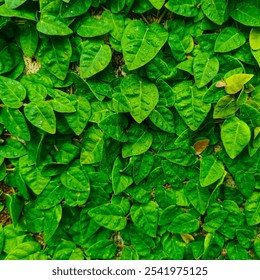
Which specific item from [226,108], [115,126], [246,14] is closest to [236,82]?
[226,108]

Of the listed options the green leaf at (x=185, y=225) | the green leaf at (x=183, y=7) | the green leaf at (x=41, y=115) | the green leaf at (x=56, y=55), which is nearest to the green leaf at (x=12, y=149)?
the green leaf at (x=41, y=115)

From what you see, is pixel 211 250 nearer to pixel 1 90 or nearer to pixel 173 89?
pixel 173 89

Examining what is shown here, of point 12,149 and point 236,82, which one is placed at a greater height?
point 236,82

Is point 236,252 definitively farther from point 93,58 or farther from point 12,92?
point 12,92

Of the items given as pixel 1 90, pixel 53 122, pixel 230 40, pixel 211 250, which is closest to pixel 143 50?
pixel 230 40

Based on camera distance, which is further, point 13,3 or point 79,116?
point 79,116

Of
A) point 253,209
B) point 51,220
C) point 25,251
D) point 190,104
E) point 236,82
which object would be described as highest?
point 236,82

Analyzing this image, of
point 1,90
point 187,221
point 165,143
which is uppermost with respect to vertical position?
point 1,90
